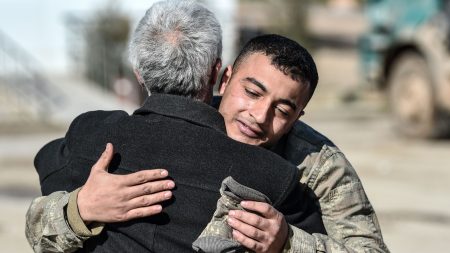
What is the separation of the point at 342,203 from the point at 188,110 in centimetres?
47

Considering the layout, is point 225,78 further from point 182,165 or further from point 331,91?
point 331,91

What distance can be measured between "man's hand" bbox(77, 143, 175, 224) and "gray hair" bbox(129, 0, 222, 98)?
0.74 ft

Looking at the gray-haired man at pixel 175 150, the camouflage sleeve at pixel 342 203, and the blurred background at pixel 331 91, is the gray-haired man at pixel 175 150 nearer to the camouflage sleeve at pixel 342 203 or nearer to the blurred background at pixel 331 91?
the camouflage sleeve at pixel 342 203

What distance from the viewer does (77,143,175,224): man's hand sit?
248cm

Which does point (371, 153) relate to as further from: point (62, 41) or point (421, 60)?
point (62, 41)

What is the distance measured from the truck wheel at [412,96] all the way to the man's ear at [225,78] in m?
11.2

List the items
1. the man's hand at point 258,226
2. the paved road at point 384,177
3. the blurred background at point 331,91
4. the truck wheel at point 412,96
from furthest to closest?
the truck wheel at point 412,96, the blurred background at point 331,91, the paved road at point 384,177, the man's hand at point 258,226

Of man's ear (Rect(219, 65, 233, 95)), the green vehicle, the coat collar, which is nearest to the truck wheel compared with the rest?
the green vehicle

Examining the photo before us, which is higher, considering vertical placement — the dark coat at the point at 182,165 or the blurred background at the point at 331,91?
the dark coat at the point at 182,165

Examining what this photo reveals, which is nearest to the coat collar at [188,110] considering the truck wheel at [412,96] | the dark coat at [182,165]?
the dark coat at [182,165]

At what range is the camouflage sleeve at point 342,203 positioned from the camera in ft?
8.59

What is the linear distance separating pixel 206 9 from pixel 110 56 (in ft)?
61.1

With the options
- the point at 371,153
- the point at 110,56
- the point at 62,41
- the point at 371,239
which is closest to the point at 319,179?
the point at 371,239

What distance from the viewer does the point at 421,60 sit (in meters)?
14.1
